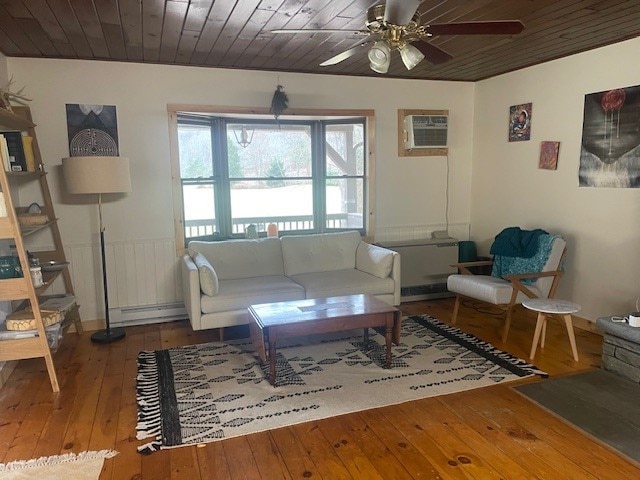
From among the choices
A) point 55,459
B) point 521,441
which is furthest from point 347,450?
point 55,459

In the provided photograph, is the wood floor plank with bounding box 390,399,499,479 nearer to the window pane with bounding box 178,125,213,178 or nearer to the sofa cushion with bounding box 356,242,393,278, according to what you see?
the sofa cushion with bounding box 356,242,393,278

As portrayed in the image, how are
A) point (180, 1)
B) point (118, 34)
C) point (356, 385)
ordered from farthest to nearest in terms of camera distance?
point (118, 34) < point (356, 385) < point (180, 1)

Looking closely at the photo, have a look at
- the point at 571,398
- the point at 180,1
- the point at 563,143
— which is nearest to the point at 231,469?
the point at 571,398

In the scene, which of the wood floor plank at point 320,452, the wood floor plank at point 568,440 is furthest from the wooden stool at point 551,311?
the wood floor plank at point 320,452

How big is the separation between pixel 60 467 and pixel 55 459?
3.6 inches

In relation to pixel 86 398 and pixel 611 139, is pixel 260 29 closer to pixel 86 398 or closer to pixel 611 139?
pixel 86 398

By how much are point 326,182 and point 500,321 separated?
7.42 feet

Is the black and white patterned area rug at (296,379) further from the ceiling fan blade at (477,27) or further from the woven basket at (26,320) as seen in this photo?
the ceiling fan blade at (477,27)

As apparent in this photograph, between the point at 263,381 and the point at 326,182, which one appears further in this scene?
the point at 326,182

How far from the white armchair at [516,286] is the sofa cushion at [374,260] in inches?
25.7

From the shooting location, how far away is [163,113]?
4.26 m

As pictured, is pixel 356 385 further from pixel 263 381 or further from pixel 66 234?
pixel 66 234

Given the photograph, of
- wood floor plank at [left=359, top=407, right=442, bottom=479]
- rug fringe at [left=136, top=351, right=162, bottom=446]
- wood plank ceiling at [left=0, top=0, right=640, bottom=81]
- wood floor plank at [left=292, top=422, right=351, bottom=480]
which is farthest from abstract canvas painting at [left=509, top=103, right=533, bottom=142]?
rug fringe at [left=136, top=351, right=162, bottom=446]

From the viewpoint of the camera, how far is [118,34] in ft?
10.8
